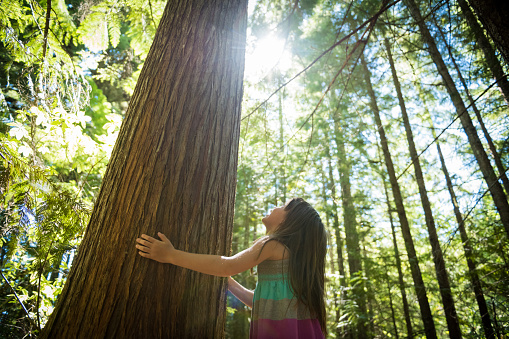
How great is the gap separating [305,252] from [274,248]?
9.6 inches

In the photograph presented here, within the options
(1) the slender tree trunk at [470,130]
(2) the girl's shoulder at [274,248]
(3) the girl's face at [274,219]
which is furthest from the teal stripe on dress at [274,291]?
(1) the slender tree trunk at [470,130]

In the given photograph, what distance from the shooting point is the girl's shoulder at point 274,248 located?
5.74 feet

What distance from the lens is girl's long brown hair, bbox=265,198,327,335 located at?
70.0 inches

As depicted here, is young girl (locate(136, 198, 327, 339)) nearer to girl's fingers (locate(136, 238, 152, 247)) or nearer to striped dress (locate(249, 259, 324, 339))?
striped dress (locate(249, 259, 324, 339))

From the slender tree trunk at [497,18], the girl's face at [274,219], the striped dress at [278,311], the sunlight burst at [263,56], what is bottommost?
the striped dress at [278,311]

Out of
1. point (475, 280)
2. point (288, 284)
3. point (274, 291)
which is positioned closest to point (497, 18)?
point (288, 284)

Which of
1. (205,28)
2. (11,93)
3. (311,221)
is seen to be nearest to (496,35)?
(311,221)

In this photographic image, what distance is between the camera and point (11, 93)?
21.2 feet

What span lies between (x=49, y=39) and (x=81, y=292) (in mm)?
2685

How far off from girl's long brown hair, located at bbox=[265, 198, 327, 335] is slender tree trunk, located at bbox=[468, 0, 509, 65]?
1.58m

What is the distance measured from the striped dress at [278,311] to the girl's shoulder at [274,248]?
4 centimetres

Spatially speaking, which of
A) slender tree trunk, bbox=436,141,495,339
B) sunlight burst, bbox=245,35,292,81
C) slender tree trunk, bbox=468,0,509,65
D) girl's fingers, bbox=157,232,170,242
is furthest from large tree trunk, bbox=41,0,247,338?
slender tree trunk, bbox=436,141,495,339

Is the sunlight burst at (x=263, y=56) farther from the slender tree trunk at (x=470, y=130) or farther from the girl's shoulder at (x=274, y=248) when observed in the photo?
A: the slender tree trunk at (x=470, y=130)

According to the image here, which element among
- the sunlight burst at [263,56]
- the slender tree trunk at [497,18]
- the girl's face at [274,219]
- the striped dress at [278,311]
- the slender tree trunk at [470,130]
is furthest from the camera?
the slender tree trunk at [470,130]
